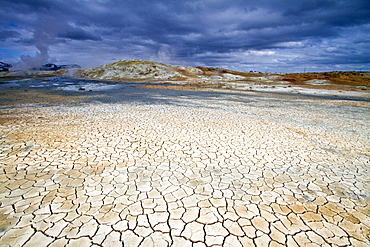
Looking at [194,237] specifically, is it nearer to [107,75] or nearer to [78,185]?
[78,185]

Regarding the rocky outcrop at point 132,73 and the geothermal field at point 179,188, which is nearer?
the geothermal field at point 179,188

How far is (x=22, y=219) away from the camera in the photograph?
2.83m

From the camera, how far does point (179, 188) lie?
375cm

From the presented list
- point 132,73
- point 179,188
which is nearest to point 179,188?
point 179,188

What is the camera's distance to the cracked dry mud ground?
266 centimetres

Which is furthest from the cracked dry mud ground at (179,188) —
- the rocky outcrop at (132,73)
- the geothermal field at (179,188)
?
the rocky outcrop at (132,73)

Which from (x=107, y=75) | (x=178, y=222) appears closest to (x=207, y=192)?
(x=178, y=222)

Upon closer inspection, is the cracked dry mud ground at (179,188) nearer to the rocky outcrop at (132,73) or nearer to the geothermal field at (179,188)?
the geothermal field at (179,188)

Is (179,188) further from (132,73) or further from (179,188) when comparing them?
(132,73)

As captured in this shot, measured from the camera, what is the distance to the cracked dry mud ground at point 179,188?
105 inches

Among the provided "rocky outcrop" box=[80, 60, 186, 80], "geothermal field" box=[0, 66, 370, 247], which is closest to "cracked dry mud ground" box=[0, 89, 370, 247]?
"geothermal field" box=[0, 66, 370, 247]

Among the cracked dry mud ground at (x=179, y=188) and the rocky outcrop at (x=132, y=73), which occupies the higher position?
the rocky outcrop at (x=132, y=73)

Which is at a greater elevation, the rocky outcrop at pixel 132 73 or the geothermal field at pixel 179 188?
the rocky outcrop at pixel 132 73

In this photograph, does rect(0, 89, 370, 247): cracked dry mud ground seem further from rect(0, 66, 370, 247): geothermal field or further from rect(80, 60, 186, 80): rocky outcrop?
rect(80, 60, 186, 80): rocky outcrop
